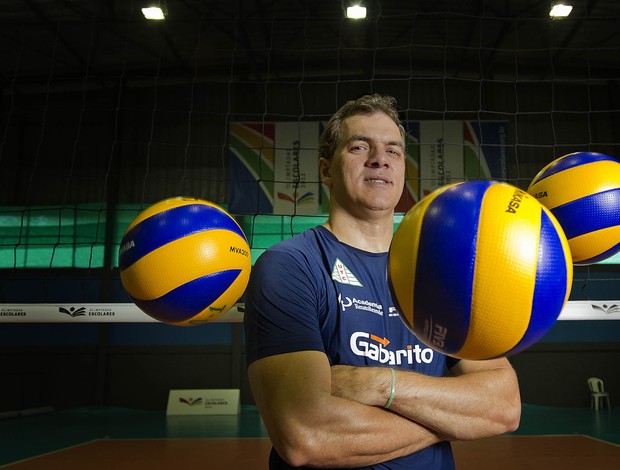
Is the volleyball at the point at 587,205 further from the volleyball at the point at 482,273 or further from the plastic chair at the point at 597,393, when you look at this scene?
the plastic chair at the point at 597,393

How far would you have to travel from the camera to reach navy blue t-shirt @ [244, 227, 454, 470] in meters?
1.40

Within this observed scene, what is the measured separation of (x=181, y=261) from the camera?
7.00 ft

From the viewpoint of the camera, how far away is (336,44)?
9.16 m

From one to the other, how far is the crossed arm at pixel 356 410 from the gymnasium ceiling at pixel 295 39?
7.29 metres

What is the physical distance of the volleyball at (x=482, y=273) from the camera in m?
0.97

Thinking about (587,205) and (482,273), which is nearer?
(482,273)

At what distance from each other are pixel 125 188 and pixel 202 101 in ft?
7.28

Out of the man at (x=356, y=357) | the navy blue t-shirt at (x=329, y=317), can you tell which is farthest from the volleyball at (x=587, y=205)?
the navy blue t-shirt at (x=329, y=317)

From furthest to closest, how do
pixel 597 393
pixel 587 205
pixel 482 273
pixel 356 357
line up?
pixel 597 393
pixel 587 205
pixel 356 357
pixel 482 273

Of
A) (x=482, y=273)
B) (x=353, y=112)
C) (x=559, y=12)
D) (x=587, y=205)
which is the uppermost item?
(x=559, y=12)

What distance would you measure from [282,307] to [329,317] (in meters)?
0.16

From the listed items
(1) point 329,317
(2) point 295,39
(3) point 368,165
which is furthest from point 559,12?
(1) point 329,317

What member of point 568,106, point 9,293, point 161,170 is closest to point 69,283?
point 9,293

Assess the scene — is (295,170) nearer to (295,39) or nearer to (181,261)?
(295,39)
